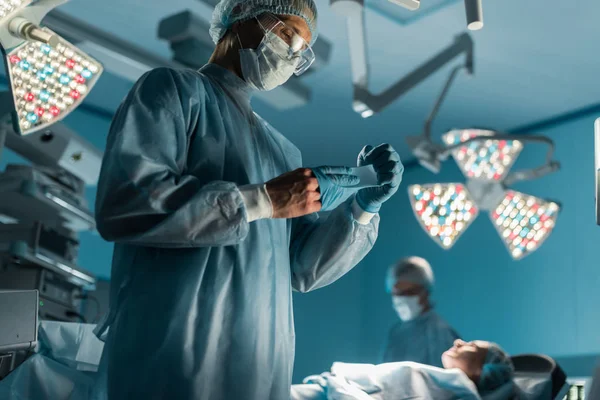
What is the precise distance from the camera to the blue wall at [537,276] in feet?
20.1

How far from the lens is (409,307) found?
5117mm

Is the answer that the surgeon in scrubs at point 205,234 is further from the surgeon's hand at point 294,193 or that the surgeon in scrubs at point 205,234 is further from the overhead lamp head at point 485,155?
the overhead lamp head at point 485,155

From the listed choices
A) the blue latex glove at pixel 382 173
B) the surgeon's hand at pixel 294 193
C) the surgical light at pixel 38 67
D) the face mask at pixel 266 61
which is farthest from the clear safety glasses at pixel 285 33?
the surgical light at pixel 38 67

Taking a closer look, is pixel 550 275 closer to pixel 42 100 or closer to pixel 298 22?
pixel 42 100

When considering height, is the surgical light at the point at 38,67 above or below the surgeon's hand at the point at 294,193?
above

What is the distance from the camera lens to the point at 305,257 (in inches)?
76.6

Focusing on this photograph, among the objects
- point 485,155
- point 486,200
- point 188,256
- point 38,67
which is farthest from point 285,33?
point 486,200

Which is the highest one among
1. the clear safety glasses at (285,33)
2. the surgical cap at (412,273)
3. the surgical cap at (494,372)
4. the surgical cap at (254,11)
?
the surgical cap at (254,11)

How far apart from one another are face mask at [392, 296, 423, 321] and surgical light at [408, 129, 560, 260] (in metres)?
0.48

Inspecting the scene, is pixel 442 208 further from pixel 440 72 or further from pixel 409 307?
pixel 440 72

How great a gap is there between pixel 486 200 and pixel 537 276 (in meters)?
1.29

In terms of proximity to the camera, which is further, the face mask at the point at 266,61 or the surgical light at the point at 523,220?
the surgical light at the point at 523,220

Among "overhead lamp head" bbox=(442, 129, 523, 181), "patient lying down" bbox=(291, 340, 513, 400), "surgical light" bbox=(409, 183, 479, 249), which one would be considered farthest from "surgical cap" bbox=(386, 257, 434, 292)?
"patient lying down" bbox=(291, 340, 513, 400)

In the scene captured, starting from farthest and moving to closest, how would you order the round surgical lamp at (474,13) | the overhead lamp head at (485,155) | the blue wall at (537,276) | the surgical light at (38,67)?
the blue wall at (537,276) < the overhead lamp head at (485,155) < the surgical light at (38,67) < the round surgical lamp at (474,13)
